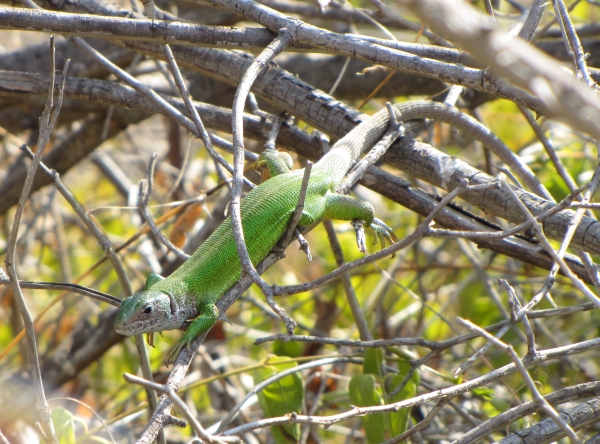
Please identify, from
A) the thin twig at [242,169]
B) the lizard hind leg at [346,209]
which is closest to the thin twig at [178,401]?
the thin twig at [242,169]

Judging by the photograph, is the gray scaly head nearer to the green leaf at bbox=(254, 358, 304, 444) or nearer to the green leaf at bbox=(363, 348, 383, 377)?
the green leaf at bbox=(254, 358, 304, 444)

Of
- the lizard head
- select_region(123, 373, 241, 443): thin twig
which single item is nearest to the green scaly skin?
the lizard head

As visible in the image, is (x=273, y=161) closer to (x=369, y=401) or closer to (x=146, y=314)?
(x=146, y=314)

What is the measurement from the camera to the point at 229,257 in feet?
10.0

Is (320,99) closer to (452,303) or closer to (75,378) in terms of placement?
(452,303)

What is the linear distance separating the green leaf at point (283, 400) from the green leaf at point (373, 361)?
333 millimetres

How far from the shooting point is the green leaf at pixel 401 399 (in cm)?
265

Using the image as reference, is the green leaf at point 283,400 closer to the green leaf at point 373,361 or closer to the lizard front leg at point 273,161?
the green leaf at point 373,361

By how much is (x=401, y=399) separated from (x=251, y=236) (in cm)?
104

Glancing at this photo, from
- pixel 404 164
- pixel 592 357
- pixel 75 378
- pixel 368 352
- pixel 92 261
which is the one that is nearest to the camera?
pixel 368 352

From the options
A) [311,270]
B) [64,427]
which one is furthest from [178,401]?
[311,270]

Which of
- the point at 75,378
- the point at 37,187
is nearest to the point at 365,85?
the point at 37,187

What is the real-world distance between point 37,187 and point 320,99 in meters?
2.62

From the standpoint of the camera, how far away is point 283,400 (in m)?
2.78
